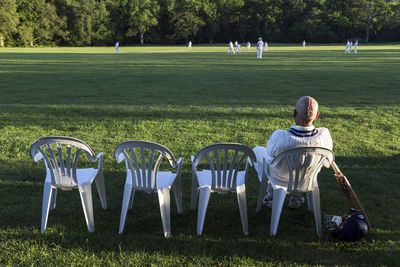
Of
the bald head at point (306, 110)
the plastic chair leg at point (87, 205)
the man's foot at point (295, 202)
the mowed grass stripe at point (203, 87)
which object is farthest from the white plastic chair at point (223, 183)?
the mowed grass stripe at point (203, 87)

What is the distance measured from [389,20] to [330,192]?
8994cm

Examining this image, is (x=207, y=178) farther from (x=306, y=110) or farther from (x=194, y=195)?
(x=306, y=110)

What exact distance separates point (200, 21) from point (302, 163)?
83.3 meters

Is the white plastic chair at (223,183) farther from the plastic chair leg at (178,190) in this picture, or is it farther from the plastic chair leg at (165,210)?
the plastic chair leg at (165,210)

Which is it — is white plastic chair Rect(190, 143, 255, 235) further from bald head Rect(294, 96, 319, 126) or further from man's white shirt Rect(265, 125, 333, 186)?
bald head Rect(294, 96, 319, 126)

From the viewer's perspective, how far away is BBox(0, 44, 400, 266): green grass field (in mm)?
3512

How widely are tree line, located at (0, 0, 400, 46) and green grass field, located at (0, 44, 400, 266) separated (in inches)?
2493

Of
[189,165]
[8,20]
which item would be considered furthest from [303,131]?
[8,20]

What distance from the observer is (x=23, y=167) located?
5730 mm

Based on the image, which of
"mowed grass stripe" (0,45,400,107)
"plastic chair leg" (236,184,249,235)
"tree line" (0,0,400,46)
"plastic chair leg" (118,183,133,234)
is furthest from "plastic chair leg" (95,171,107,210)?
"tree line" (0,0,400,46)

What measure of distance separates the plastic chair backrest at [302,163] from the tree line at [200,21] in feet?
247

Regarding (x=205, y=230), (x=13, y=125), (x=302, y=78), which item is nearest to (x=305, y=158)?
(x=205, y=230)

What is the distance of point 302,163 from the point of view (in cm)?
353

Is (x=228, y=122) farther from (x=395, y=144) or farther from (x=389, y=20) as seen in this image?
(x=389, y=20)
